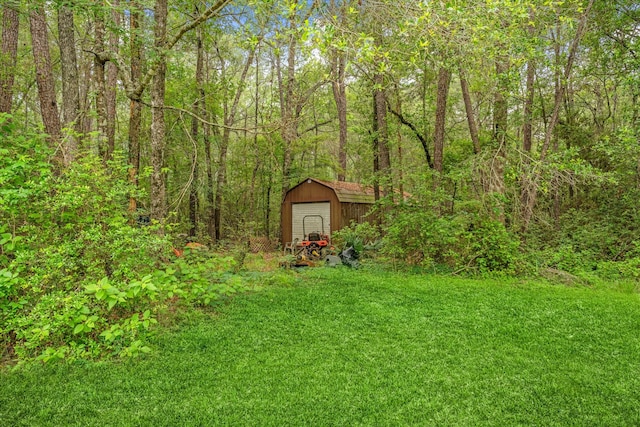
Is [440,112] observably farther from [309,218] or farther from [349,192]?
[309,218]

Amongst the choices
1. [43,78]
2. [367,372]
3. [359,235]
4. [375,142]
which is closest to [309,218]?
[375,142]

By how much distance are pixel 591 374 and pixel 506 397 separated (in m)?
0.80

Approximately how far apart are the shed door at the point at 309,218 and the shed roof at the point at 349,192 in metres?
0.49

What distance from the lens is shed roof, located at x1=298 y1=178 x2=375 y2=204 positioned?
437 inches

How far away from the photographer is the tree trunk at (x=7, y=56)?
677 centimetres

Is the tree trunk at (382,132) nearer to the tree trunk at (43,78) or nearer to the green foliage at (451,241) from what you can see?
the green foliage at (451,241)

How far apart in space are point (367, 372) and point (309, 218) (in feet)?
28.7

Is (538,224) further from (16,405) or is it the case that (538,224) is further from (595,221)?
(16,405)

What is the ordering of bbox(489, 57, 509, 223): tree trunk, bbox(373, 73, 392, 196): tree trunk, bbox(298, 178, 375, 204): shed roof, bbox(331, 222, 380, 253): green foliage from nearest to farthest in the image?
bbox(489, 57, 509, 223): tree trunk, bbox(331, 222, 380, 253): green foliage, bbox(373, 73, 392, 196): tree trunk, bbox(298, 178, 375, 204): shed roof

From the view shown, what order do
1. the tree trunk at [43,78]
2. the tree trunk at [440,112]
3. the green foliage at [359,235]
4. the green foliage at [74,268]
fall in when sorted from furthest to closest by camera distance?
the tree trunk at [440,112] → the green foliage at [359,235] → the tree trunk at [43,78] → the green foliage at [74,268]

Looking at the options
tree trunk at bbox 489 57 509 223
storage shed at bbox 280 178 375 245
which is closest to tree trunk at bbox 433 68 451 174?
tree trunk at bbox 489 57 509 223

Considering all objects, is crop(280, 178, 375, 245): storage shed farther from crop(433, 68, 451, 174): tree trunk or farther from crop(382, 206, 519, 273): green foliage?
crop(382, 206, 519, 273): green foliage

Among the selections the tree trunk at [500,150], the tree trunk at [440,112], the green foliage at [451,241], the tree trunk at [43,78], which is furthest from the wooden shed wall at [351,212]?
the tree trunk at [43,78]

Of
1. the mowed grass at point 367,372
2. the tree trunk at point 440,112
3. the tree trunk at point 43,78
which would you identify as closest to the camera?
the mowed grass at point 367,372
